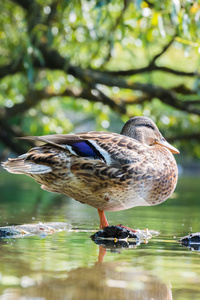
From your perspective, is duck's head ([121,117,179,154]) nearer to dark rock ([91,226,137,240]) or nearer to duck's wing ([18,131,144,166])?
duck's wing ([18,131,144,166])

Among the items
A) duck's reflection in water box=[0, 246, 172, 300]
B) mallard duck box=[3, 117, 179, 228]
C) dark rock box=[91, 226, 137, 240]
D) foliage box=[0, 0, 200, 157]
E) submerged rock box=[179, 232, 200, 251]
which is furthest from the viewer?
foliage box=[0, 0, 200, 157]

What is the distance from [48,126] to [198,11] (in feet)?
22.9

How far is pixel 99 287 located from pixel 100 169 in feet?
5.89

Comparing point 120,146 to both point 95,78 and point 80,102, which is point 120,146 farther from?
point 80,102

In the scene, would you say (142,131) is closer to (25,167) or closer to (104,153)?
(104,153)

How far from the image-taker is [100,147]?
13.4 feet

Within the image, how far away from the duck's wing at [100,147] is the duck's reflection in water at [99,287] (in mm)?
1499

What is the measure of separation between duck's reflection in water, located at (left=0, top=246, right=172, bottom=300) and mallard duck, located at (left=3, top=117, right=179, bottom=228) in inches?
56.7

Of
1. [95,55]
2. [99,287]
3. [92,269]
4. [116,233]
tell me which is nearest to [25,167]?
[116,233]

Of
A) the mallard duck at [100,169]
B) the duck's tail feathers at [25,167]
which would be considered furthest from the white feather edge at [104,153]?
the duck's tail feathers at [25,167]

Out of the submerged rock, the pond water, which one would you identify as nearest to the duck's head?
the pond water

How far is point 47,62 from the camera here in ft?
33.2

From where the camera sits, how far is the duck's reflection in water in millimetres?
2082

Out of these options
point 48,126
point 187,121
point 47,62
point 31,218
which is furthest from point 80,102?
point 31,218
